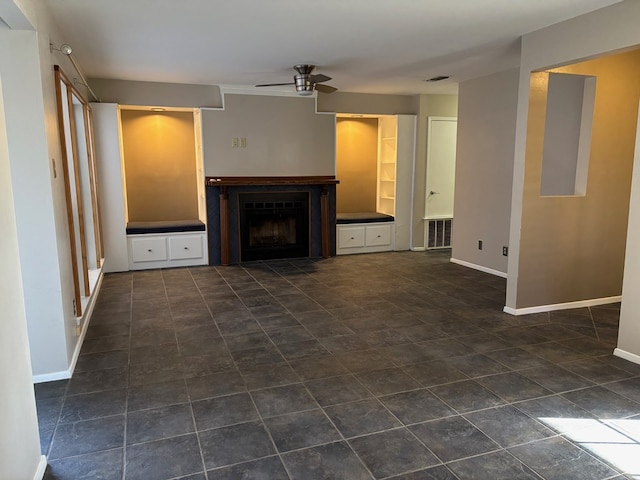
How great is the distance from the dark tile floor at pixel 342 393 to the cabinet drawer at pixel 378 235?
8.23 ft

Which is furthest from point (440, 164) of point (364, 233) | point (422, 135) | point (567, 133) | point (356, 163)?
point (567, 133)

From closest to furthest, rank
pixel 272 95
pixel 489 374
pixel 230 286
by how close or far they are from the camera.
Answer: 1. pixel 489 374
2. pixel 230 286
3. pixel 272 95

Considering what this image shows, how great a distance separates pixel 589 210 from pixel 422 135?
10.7 ft

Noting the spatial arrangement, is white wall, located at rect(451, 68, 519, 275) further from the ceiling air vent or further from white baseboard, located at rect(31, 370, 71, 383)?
white baseboard, located at rect(31, 370, 71, 383)

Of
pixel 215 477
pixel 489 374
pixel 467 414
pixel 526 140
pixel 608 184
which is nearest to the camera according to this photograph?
pixel 215 477

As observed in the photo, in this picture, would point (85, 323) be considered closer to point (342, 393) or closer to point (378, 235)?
point (342, 393)

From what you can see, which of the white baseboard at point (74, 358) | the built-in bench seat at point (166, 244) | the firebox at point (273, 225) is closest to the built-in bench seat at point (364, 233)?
the firebox at point (273, 225)

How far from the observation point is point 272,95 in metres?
6.29

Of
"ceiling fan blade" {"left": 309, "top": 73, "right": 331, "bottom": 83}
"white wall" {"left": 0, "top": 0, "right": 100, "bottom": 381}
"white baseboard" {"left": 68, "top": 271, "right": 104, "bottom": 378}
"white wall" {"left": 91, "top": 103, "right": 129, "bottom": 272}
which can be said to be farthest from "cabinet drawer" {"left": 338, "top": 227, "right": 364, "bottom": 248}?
"white wall" {"left": 0, "top": 0, "right": 100, "bottom": 381}

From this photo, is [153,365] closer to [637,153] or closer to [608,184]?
[637,153]

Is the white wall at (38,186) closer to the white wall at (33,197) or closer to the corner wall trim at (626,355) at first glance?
the white wall at (33,197)

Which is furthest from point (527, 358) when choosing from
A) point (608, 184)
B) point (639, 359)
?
point (608, 184)

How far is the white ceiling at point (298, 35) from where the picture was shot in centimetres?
310

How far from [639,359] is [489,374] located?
42.8 inches
